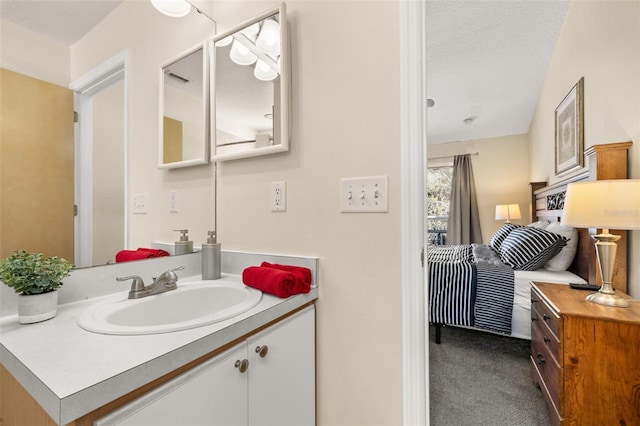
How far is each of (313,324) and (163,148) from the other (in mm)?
992

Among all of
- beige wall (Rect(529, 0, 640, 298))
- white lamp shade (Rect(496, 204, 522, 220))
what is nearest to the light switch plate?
beige wall (Rect(529, 0, 640, 298))

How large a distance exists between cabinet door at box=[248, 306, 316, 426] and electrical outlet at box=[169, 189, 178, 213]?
778 millimetres

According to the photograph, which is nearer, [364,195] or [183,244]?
[364,195]

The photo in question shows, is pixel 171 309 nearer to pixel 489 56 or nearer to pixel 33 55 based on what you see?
pixel 33 55

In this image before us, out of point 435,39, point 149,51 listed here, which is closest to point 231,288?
point 149,51

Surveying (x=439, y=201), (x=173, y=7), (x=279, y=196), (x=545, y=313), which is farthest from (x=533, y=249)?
(x=439, y=201)

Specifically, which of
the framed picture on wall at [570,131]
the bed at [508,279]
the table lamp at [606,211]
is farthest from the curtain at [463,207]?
the table lamp at [606,211]

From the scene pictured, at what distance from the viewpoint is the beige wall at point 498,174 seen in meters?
4.85

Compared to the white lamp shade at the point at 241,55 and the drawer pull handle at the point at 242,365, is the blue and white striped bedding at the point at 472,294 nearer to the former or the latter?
the drawer pull handle at the point at 242,365

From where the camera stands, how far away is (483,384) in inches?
69.8

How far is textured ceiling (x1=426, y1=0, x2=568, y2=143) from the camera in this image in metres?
2.25

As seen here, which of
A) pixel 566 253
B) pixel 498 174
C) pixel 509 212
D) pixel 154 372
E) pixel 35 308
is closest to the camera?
pixel 154 372

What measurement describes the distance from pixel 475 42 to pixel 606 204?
2085mm

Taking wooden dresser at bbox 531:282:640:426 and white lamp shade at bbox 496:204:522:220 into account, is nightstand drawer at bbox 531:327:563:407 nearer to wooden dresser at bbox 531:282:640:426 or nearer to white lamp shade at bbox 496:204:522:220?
wooden dresser at bbox 531:282:640:426
